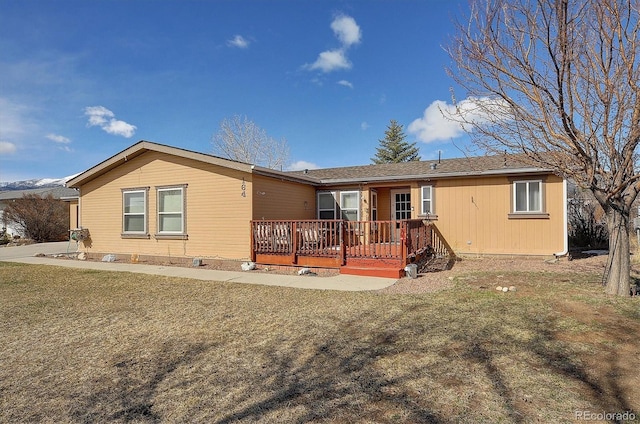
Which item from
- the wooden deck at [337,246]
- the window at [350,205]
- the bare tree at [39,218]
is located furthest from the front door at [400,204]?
the bare tree at [39,218]

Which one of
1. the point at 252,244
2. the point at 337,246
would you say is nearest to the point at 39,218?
the point at 252,244

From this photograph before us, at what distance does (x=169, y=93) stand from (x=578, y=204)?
19.6 metres

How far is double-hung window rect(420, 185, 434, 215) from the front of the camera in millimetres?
11750

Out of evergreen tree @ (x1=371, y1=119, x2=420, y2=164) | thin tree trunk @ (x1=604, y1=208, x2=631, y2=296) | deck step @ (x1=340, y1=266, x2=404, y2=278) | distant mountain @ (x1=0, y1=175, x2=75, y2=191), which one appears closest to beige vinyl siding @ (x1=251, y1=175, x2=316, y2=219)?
deck step @ (x1=340, y1=266, x2=404, y2=278)

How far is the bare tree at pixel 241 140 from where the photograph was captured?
29.6 meters

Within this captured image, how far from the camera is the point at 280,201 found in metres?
11.2

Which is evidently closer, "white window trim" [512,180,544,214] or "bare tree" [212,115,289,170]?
"white window trim" [512,180,544,214]

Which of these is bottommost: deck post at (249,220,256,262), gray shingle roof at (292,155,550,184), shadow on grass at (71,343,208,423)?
shadow on grass at (71,343,208,423)

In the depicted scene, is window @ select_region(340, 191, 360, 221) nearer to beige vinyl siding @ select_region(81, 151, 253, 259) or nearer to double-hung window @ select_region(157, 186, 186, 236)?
beige vinyl siding @ select_region(81, 151, 253, 259)

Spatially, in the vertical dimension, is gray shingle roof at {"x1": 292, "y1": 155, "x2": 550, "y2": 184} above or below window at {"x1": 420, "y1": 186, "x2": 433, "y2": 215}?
above

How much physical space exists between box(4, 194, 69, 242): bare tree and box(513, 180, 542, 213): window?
25045 millimetres

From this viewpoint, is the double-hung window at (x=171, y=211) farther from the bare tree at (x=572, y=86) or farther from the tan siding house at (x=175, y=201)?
the bare tree at (x=572, y=86)

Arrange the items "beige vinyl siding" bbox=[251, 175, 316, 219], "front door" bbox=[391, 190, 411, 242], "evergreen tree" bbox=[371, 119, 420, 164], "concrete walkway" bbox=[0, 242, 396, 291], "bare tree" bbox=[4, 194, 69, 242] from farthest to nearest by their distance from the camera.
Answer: "evergreen tree" bbox=[371, 119, 420, 164], "bare tree" bbox=[4, 194, 69, 242], "front door" bbox=[391, 190, 411, 242], "beige vinyl siding" bbox=[251, 175, 316, 219], "concrete walkway" bbox=[0, 242, 396, 291]

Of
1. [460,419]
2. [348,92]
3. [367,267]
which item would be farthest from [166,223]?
[348,92]
